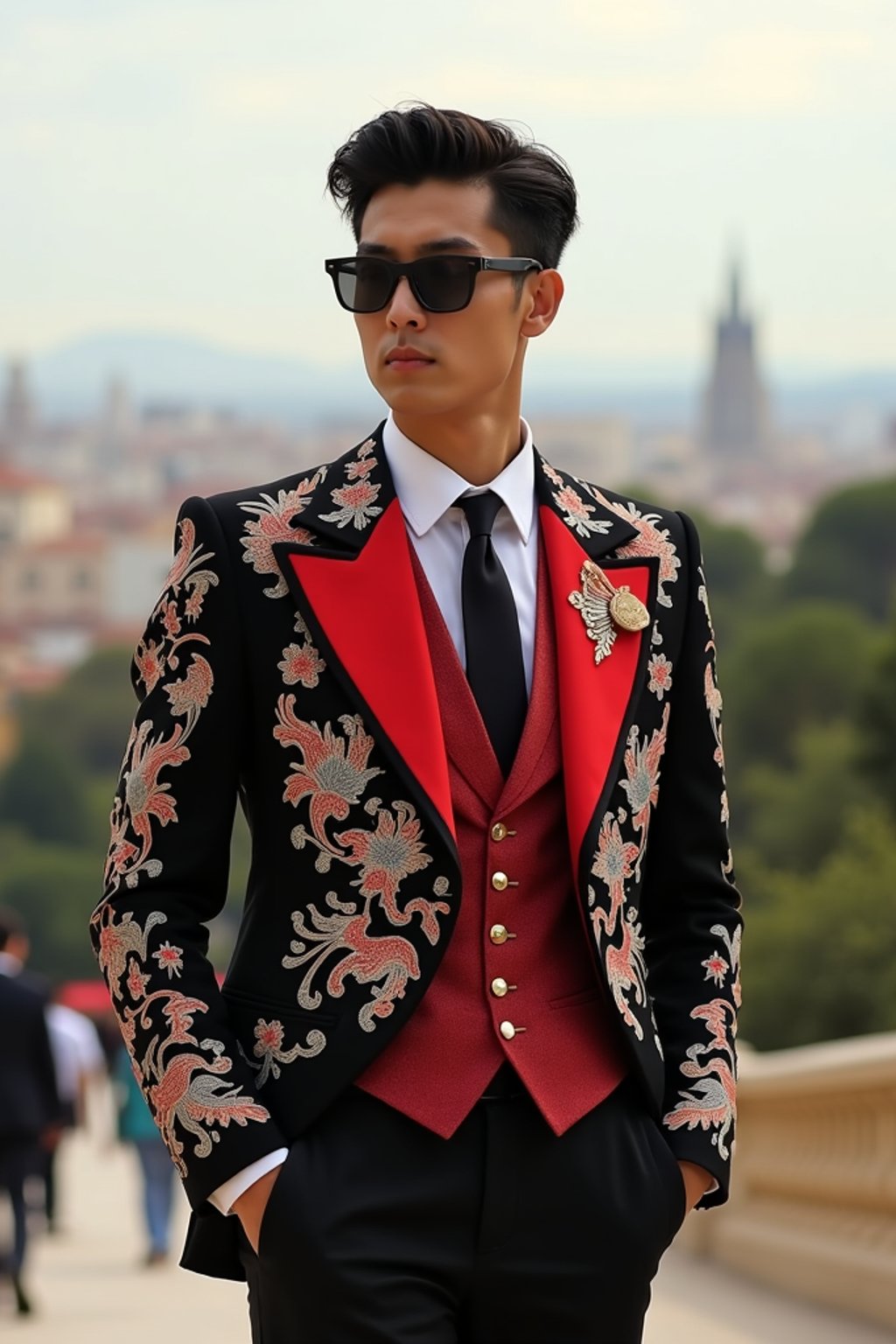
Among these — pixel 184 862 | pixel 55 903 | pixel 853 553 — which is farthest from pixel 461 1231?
pixel 853 553

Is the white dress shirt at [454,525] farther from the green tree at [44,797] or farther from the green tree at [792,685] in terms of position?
the green tree at [44,797]

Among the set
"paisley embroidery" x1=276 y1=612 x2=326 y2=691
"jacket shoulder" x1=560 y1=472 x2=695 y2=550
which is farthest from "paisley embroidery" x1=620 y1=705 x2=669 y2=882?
"paisley embroidery" x1=276 y1=612 x2=326 y2=691

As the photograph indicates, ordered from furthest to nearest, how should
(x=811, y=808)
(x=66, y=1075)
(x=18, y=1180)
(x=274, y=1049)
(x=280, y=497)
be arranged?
(x=811, y=808) < (x=66, y=1075) < (x=18, y=1180) < (x=280, y=497) < (x=274, y=1049)

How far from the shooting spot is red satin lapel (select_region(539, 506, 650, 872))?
2613mm

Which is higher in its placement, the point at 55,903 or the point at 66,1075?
the point at 66,1075

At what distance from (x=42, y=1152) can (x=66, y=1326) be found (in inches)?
35.2

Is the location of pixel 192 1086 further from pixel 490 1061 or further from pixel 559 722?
pixel 559 722

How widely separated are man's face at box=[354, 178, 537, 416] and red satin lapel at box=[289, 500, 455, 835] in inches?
5.0

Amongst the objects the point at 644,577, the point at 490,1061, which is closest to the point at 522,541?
the point at 644,577

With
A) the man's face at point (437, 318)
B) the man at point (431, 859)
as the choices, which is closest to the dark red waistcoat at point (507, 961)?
the man at point (431, 859)

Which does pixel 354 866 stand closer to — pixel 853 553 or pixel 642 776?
pixel 642 776

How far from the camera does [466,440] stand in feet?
9.03

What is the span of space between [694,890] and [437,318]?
644 millimetres

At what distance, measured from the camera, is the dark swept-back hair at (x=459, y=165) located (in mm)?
2691
